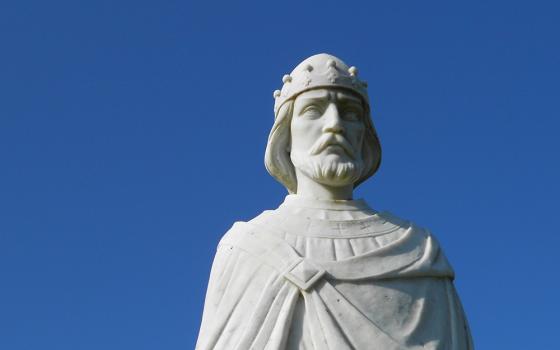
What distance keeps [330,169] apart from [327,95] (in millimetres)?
777

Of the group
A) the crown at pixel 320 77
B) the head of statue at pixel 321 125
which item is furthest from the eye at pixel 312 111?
the crown at pixel 320 77

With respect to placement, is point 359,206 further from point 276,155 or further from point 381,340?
point 381,340

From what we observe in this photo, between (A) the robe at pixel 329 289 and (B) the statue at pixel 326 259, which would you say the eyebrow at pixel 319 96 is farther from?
(A) the robe at pixel 329 289

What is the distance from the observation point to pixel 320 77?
9.94m

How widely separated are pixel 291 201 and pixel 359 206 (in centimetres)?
70

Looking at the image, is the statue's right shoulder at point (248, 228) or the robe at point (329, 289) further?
the statue's right shoulder at point (248, 228)

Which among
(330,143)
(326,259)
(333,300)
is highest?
(330,143)

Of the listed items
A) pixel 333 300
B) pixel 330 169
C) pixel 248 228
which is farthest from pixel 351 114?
pixel 333 300

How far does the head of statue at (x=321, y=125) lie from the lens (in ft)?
32.1

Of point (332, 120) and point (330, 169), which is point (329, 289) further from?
point (332, 120)

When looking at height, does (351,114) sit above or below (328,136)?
above

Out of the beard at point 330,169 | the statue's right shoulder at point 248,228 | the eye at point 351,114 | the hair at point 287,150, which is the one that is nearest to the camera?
the statue's right shoulder at point 248,228

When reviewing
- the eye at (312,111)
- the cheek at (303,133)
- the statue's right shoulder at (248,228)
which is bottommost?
the statue's right shoulder at (248,228)

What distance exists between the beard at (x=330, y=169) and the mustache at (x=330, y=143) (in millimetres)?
72
